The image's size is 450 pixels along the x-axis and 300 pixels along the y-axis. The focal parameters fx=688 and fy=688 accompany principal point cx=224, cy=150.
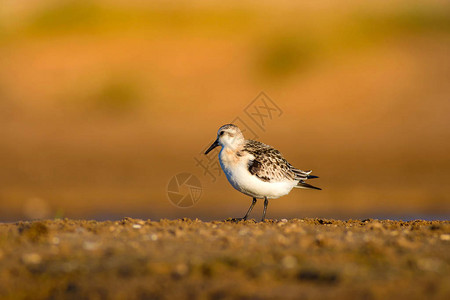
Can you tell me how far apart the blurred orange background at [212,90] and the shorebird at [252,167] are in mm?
9805

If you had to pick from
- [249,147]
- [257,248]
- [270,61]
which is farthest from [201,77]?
[257,248]

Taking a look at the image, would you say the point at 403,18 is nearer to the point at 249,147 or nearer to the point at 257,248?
the point at 249,147

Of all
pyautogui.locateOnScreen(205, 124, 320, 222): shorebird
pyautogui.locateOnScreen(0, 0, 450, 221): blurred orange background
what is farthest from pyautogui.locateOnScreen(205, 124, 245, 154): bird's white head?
pyautogui.locateOnScreen(0, 0, 450, 221): blurred orange background

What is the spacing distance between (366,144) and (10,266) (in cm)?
2176

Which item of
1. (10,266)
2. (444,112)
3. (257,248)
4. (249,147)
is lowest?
(10,266)

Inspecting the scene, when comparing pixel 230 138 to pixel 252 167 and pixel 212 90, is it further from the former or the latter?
pixel 212 90

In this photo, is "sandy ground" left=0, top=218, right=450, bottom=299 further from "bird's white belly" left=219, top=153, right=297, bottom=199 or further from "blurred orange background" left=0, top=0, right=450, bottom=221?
"blurred orange background" left=0, top=0, right=450, bottom=221

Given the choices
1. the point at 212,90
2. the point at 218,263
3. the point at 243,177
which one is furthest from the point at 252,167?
the point at 212,90

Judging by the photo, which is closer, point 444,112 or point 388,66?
point 444,112

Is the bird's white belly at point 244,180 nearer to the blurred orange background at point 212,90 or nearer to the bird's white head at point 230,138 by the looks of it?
the bird's white head at point 230,138

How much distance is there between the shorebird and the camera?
33.1 feet

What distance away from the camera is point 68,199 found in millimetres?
19484

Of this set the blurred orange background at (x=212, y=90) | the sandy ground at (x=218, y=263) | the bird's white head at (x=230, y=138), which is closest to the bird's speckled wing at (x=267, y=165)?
the bird's white head at (x=230, y=138)

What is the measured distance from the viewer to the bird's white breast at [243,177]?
10062 millimetres
